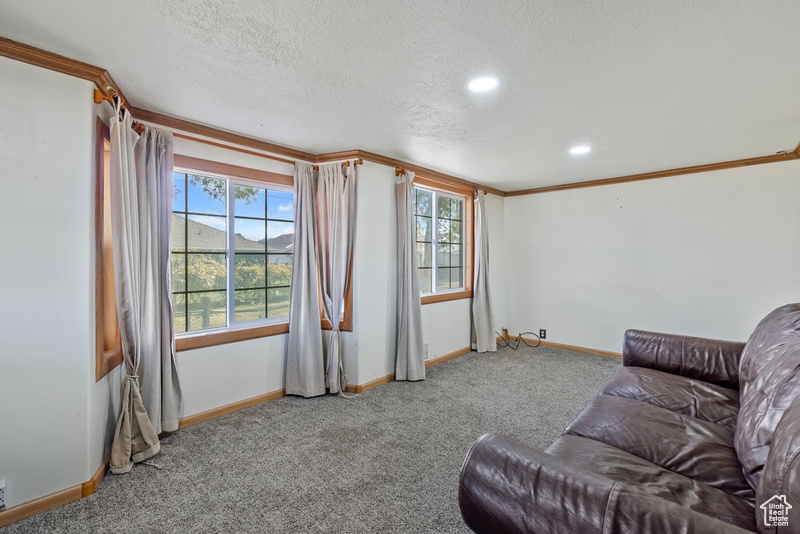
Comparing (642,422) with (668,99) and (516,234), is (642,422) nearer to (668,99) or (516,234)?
(668,99)

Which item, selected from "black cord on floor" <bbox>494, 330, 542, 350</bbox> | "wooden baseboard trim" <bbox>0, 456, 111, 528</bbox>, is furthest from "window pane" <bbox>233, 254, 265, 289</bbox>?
"black cord on floor" <bbox>494, 330, 542, 350</bbox>

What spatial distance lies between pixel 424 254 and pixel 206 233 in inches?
97.2

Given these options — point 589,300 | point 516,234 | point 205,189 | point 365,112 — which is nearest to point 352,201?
point 365,112

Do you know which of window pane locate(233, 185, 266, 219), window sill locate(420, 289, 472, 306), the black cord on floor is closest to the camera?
window pane locate(233, 185, 266, 219)

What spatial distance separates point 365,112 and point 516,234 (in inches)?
143

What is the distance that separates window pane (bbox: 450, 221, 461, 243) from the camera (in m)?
4.82

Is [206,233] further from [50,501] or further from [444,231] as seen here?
[444,231]

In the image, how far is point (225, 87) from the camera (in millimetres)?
2113

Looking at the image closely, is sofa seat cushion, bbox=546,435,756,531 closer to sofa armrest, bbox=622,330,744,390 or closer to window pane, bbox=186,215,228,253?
sofa armrest, bbox=622,330,744,390

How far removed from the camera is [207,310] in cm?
293

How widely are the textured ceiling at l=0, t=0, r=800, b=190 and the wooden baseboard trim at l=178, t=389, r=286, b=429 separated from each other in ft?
7.49

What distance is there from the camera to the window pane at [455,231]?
15.8 feet

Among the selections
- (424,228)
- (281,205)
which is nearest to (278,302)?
(281,205)

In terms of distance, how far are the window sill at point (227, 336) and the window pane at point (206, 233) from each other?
0.71 meters
